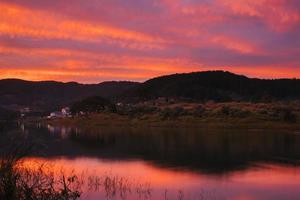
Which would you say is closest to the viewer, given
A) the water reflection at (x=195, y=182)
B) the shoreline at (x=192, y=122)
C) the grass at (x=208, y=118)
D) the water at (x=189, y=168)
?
the water reflection at (x=195, y=182)

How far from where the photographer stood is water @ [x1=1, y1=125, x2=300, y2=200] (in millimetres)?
31250

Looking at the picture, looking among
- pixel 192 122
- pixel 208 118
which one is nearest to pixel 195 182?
pixel 192 122

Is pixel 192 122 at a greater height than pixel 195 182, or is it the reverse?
pixel 195 182

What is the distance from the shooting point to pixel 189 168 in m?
45.3

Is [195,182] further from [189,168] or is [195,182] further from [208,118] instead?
[208,118]

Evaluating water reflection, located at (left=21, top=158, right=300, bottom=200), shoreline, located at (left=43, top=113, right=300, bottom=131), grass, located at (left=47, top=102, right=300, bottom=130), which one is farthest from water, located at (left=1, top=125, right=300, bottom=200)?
grass, located at (left=47, top=102, right=300, bottom=130)

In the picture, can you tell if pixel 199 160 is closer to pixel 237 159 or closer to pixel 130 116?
pixel 237 159

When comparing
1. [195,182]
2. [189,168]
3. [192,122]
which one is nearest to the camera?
[195,182]

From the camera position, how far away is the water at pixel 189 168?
31250 mm

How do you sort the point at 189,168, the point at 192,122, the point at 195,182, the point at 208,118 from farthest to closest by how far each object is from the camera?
the point at 208,118 < the point at 192,122 < the point at 189,168 < the point at 195,182

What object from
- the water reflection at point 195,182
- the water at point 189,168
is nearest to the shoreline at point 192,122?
the water at point 189,168

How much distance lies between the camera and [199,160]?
5266 centimetres

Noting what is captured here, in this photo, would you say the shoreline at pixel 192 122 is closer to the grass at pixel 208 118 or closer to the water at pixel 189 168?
the grass at pixel 208 118

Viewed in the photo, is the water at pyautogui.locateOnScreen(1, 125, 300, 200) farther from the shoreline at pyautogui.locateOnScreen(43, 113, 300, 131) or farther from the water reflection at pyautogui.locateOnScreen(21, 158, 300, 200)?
the shoreline at pyautogui.locateOnScreen(43, 113, 300, 131)
